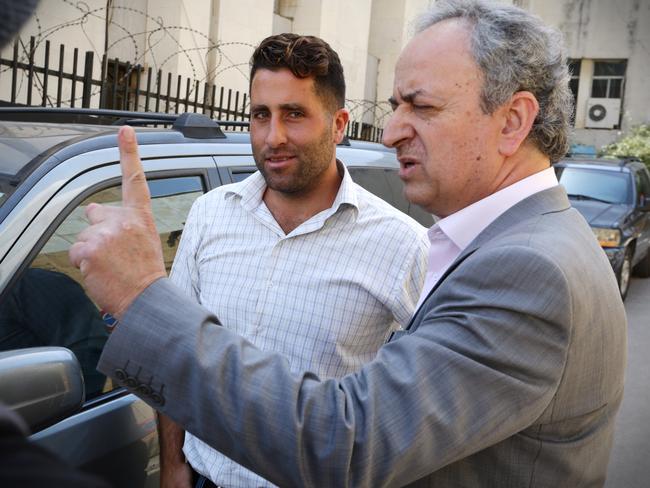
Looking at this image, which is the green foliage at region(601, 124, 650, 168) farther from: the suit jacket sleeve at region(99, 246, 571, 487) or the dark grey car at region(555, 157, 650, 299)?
the suit jacket sleeve at region(99, 246, 571, 487)

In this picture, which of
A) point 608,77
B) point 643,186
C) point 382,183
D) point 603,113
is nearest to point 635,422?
point 382,183

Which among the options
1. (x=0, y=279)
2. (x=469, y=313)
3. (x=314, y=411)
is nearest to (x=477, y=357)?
(x=469, y=313)

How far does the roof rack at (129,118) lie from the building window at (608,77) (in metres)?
A: 30.6

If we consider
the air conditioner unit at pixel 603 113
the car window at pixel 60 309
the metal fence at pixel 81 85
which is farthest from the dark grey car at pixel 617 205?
the air conditioner unit at pixel 603 113

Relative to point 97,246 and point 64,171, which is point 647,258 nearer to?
point 64,171

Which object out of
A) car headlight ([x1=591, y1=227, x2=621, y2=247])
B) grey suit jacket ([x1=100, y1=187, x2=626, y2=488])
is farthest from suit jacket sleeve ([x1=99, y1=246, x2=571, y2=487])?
car headlight ([x1=591, y1=227, x2=621, y2=247])

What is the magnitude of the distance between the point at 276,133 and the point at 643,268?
11.6 meters

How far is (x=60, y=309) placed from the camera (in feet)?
7.89

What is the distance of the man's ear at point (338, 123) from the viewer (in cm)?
282

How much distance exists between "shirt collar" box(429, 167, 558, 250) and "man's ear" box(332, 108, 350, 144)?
46.4 inches

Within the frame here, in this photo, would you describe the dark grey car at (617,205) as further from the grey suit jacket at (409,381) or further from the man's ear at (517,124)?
the grey suit jacket at (409,381)

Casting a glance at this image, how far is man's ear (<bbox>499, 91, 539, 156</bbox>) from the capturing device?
164cm

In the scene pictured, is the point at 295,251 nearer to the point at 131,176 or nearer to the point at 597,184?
the point at 131,176

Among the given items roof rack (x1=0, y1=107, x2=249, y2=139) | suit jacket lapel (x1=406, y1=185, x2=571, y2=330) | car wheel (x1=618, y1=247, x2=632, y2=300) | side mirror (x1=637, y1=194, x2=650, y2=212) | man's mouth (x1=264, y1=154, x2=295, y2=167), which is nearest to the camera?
suit jacket lapel (x1=406, y1=185, x2=571, y2=330)
